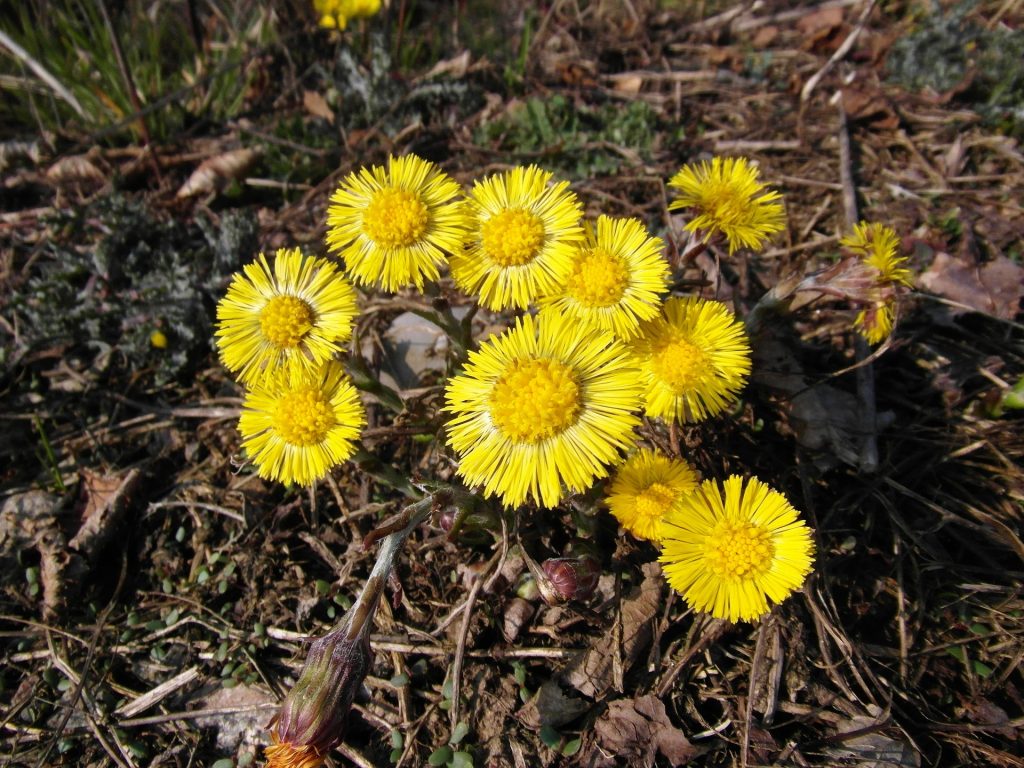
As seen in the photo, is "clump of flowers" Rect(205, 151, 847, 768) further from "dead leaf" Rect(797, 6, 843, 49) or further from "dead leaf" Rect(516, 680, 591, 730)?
"dead leaf" Rect(797, 6, 843, 49)

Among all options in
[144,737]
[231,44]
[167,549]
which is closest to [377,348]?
[167,549]

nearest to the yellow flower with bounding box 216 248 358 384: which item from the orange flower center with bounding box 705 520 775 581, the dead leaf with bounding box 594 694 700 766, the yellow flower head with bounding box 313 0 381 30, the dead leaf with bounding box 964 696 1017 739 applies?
the orange flower center with bounding box 705 520 775 581

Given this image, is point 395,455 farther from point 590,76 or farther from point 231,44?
point 231,44

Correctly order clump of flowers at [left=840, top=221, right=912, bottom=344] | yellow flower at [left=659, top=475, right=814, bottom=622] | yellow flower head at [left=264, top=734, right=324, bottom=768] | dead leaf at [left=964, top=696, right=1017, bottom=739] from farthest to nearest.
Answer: clump of flowers at [left=840, top=221, right=912, bottom=344] → dead leaf at [left=964, top=696, right=1017, bottom=739] → yellow flower at [left=659, top=475, right=814, bottom=622] → yellow flower head at [left=264, top=734, right=324, bottom=768]

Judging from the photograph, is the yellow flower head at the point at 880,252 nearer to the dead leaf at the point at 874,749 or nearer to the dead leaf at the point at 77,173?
the dead leaf at the point at 874,749

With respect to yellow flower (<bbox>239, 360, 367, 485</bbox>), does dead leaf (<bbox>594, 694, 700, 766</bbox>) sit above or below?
below

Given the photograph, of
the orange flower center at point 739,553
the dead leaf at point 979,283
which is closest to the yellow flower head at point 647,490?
the orange flower center at point 739,553

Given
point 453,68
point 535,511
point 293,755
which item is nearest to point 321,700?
point 293,755
